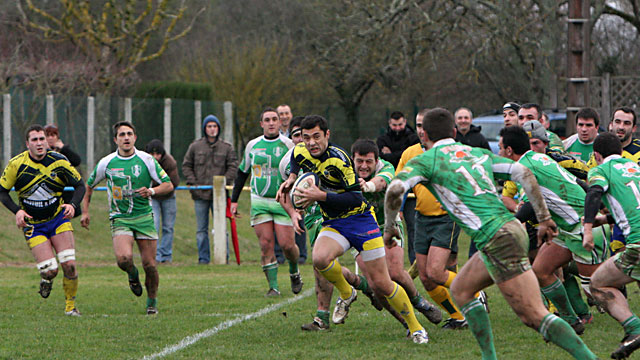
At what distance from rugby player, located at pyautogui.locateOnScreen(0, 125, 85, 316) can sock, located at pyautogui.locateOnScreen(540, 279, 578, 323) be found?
5048 mm

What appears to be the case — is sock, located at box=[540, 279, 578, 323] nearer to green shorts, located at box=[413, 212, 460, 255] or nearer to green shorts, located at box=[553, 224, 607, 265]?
green shorts, located at box=[553, 224, 607, 265]

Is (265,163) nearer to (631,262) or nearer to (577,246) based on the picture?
(577,246)

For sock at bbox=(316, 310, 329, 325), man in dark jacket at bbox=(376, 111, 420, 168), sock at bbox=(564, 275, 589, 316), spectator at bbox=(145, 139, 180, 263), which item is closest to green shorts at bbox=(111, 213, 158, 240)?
sock at bbox=(316, 310, 329, 325)

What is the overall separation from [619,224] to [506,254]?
1694 mm

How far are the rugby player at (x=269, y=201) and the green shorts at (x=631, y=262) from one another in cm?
469

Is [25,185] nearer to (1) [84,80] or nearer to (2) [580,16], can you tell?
(2) [580,16]

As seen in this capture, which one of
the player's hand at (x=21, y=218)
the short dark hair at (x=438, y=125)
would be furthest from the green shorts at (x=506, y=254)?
the player's hand at (x=21, y=218)

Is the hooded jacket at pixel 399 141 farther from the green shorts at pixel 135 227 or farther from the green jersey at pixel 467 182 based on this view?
the green jersey at pixel 467 182

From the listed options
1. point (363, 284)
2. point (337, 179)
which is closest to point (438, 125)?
point (337, 179)

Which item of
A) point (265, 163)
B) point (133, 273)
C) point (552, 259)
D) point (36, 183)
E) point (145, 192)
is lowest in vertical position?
point (133, 273)

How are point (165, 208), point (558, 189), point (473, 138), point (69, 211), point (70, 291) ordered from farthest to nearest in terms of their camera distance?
point (165, 208)
point (473, 138)
point (70, 291)
point (69, 211)
point (558, 189)

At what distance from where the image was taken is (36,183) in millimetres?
9469

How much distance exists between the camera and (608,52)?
31.4 metres

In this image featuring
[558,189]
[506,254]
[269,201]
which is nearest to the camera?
[506,254]
